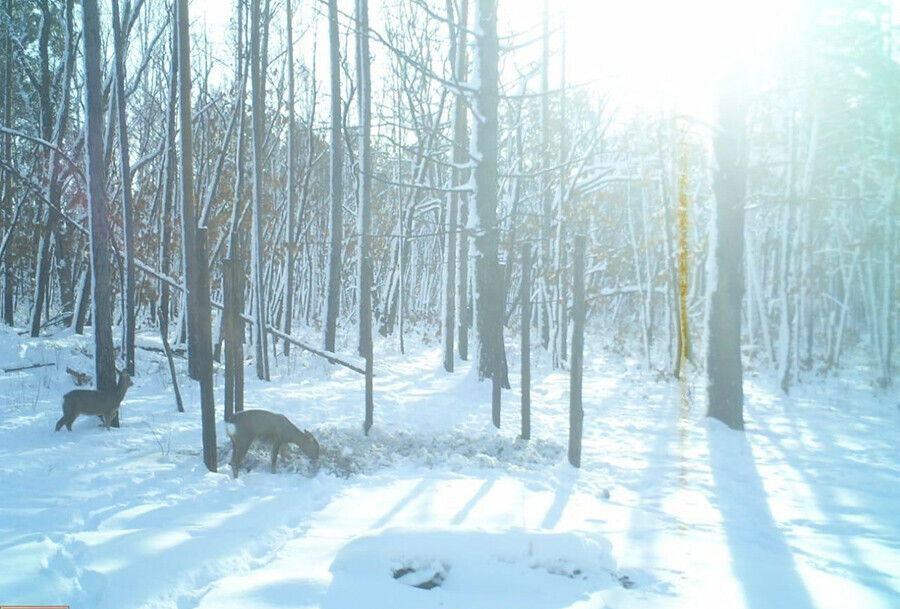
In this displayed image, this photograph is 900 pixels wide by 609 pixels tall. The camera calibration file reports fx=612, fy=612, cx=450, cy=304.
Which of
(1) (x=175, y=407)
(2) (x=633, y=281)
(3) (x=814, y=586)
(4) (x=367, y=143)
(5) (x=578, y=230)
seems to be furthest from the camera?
(2) (x=633, y=281)

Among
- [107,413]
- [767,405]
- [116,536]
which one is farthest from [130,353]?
[767,405]

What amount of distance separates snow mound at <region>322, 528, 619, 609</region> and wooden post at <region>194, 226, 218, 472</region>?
2695 millimetres

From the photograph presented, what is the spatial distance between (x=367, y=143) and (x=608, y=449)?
31.5 feet

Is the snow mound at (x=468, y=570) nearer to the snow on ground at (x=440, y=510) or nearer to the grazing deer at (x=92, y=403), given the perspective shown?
the snow on ground at (x=440, y=510)

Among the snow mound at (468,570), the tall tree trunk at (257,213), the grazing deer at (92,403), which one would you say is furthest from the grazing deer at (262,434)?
the tall tree trunk at (257,213)

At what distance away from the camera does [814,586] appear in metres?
4.02

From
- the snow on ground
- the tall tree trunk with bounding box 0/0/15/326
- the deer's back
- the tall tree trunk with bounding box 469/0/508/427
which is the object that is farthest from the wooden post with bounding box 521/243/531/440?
the tall tree trunk with bounding box 0/0/15/326

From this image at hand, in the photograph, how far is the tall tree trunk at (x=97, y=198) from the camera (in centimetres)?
Answer: 792

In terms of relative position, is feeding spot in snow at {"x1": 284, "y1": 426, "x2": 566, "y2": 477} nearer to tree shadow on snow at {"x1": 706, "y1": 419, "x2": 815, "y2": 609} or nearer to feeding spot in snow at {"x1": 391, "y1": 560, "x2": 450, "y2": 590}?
tree shadow on snow at {"x1": 706, "y1": 419, "x2": 815, "y2": 609}

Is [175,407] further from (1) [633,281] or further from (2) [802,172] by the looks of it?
(1) [633,281]

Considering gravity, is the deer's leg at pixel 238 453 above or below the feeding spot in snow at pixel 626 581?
above

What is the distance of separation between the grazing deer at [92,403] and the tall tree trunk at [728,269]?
28.4 feet

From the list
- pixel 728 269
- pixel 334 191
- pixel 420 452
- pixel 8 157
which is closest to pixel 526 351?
pixel 420 452

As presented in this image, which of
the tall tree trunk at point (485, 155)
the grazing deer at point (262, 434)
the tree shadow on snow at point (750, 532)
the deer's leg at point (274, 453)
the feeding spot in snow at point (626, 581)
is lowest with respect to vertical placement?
the tree shadow on snow at point (750, 532)
